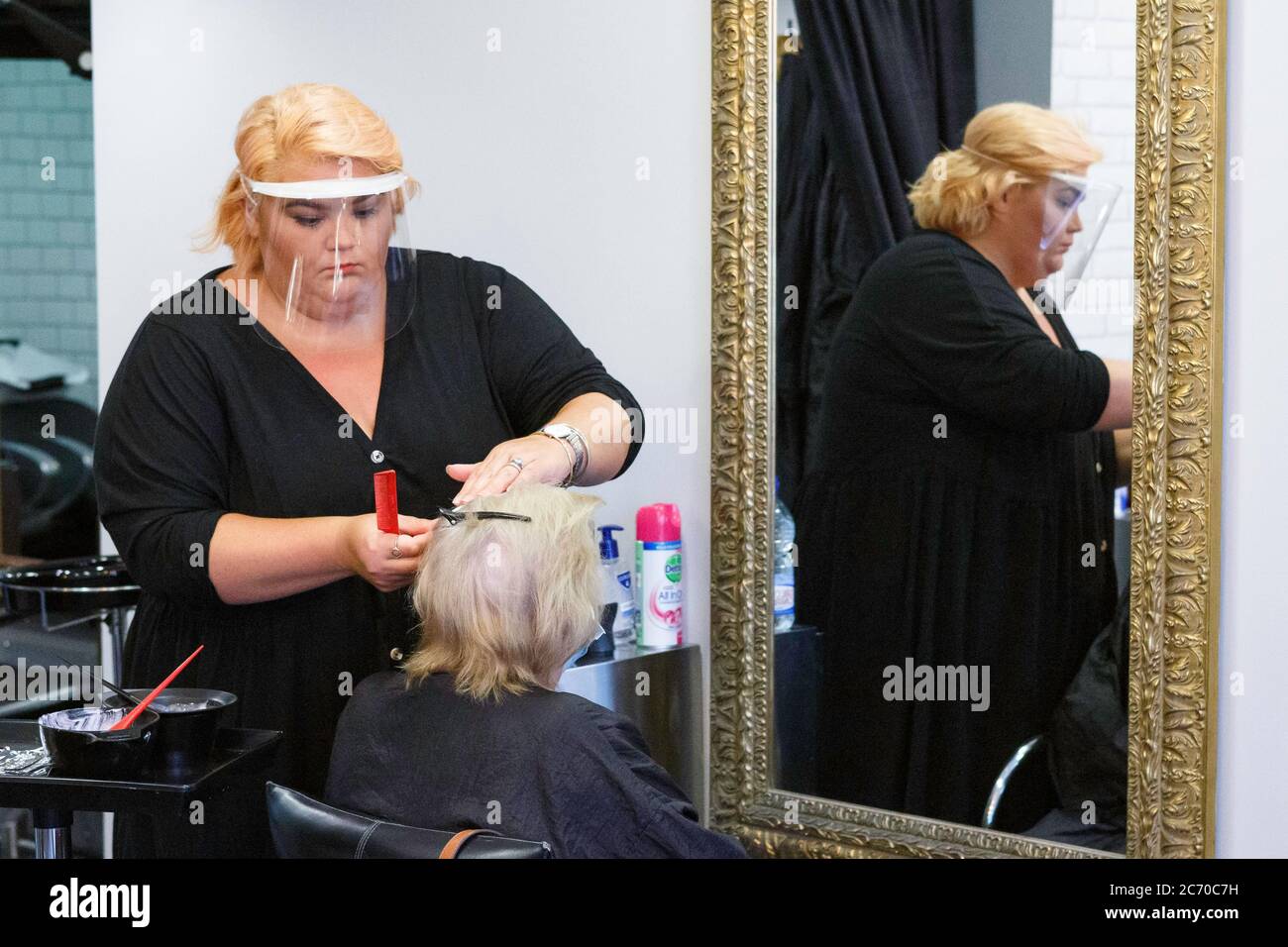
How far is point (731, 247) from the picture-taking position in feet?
6.90

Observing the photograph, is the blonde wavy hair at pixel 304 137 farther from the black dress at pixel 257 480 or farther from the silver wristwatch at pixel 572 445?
the silver wristwatch at pixel 572 445

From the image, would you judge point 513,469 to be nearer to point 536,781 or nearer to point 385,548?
point 385,548

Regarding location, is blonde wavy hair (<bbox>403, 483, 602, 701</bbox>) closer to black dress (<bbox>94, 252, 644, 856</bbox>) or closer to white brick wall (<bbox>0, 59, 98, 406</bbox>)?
black dress (<bbox>94, 252, 644, 856</bbox>)

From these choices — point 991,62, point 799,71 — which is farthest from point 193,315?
point 991,62

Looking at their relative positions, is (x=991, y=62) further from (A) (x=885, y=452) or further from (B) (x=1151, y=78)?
(A) (x=885, y=452)

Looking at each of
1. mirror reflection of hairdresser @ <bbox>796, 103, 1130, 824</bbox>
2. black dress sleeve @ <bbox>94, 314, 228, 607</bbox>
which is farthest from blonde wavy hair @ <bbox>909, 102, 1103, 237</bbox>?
black dress sleeve @ <bbox>94, 314, 228, 607</bbox>

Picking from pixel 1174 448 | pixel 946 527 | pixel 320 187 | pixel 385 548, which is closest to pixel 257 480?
pixel 385 548

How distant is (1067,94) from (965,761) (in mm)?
A: 938

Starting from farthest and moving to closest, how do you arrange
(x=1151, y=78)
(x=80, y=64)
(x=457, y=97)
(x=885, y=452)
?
(x=80, y=64) < (x=457, y=97) < (x=885, y=452) < (x=1151, y=78)

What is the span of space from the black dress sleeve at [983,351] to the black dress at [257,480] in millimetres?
461

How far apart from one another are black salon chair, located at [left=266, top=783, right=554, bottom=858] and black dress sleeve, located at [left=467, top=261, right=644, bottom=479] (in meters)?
0.73

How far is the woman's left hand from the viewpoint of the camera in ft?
5.53

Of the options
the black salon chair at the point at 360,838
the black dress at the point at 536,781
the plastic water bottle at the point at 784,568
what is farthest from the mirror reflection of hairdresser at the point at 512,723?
the plastic water bottle at the point at 784,568

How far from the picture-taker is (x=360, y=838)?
134cm
